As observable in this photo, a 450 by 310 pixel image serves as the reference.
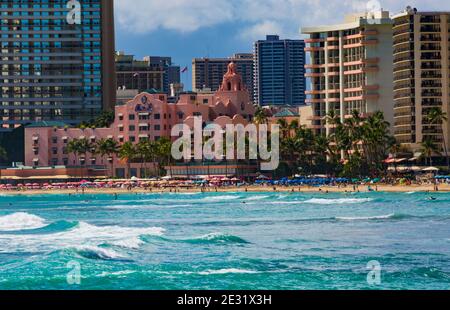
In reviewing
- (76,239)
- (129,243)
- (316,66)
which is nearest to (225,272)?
(129,243)

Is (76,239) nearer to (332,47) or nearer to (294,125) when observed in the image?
(294,125)

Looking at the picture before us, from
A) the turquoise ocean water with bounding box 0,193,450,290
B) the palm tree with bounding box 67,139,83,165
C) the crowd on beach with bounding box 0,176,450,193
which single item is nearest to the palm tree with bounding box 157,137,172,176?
the crowd on beach with bounding box 0,176,450,193

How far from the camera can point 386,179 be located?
159375 millimetres

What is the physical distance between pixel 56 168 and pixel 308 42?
53.6 m

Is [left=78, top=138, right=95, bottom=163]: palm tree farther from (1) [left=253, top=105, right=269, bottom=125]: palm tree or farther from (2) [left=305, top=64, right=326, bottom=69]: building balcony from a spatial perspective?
(2) [left=305, top=64, right=326, bottom=69]: building balcony

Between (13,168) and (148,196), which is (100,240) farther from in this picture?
(13,168)

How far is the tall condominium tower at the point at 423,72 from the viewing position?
6855 inches

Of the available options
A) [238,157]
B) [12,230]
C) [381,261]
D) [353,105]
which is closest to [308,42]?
[353,105]

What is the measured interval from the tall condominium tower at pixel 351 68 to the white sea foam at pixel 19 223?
339 ft

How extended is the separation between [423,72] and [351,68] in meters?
17.3

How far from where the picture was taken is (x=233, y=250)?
56.0 m

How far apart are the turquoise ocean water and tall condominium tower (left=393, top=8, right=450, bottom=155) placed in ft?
244

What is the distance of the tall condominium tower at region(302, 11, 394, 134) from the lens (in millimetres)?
184000

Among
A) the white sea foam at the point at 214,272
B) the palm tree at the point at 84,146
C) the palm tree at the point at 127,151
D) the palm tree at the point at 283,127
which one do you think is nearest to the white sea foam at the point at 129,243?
the white sea foam at the point at 214,272
